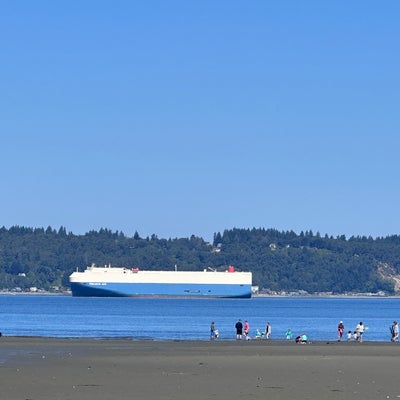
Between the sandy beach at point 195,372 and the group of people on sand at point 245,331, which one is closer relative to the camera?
the sandy beach at point 195,372

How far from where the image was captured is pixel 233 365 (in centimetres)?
3919

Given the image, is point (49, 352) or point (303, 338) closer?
point (49, 352)

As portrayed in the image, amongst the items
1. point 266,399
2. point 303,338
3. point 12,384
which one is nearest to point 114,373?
point 12,384

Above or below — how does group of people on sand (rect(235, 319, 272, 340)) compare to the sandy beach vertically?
above

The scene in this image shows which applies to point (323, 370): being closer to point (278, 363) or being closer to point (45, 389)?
point (278, 363)

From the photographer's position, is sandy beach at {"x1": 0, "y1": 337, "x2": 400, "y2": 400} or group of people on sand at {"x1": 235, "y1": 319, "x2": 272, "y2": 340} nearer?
sandy beach at {"x1": 0, "y1": 337, "x2": 400, "y2": 400}

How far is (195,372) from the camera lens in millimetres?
35750

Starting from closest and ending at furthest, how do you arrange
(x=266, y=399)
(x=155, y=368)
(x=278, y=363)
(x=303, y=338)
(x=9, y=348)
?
(x=266, y=399), (x=155, y=368), (x=278, y=363), (x=9, y=348), (x=303, y=338)

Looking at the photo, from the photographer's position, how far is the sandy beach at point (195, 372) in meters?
29.5

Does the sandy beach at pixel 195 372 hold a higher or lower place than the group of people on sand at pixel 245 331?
lower

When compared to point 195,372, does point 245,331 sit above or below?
above

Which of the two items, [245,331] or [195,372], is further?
[245,331]

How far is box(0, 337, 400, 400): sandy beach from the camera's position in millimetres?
29531

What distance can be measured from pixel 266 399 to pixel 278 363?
11941 mm
